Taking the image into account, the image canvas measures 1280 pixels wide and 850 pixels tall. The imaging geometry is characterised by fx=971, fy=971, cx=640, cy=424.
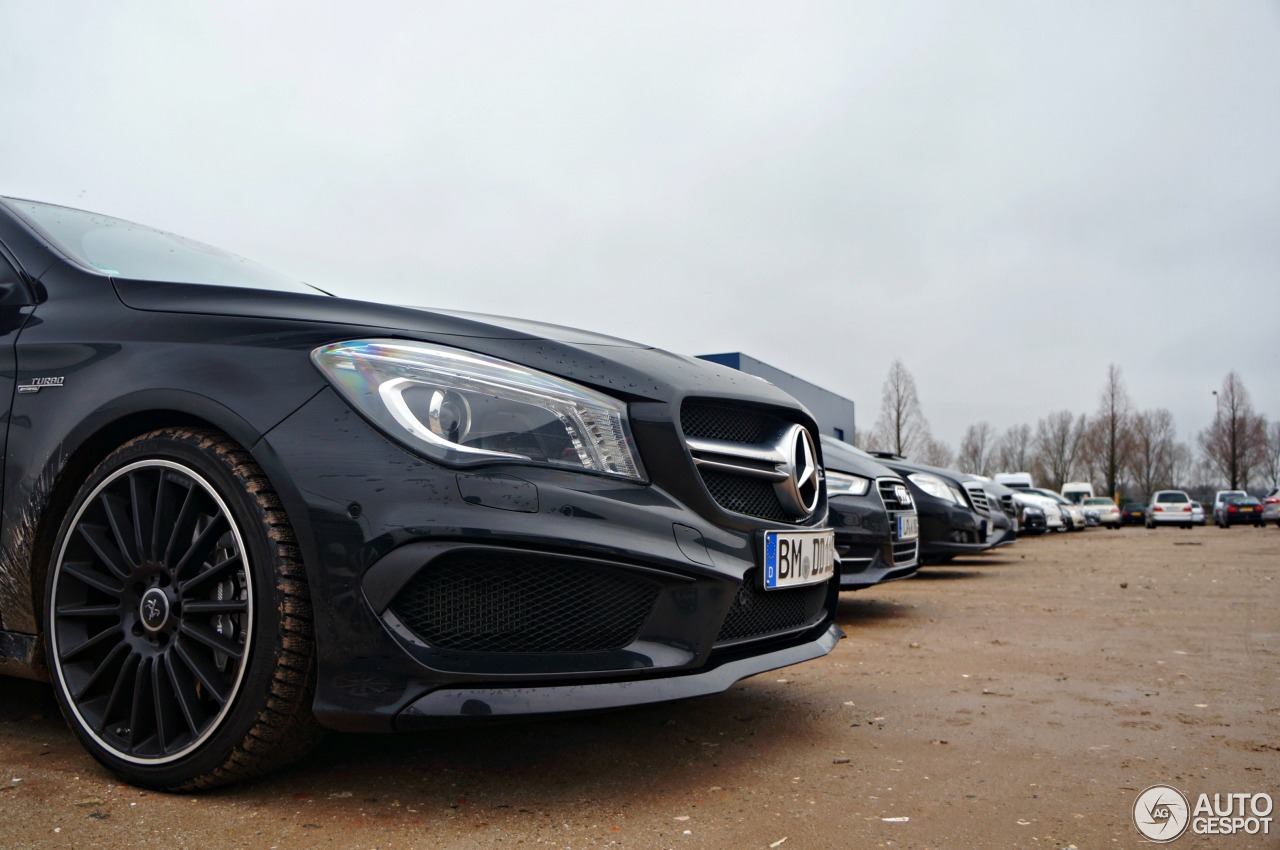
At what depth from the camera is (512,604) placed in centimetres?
209

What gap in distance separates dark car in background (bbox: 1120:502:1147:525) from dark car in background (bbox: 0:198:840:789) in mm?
42247

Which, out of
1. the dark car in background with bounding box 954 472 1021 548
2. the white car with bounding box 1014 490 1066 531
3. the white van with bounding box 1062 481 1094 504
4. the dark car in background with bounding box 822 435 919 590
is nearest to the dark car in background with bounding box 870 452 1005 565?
the dark car in background with bounding box 954 472 1021 548

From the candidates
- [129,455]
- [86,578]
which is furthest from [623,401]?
[86,578]

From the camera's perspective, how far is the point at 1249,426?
61594 mm

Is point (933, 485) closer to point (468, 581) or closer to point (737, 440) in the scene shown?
point (737, 440)

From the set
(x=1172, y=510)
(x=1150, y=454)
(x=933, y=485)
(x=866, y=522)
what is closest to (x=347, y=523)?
(x=866, y=522)

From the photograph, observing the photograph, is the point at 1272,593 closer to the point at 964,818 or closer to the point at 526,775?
the point at 964,818

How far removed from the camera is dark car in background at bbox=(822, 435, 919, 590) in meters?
→ 5.48

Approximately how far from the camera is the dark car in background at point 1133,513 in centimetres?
3978

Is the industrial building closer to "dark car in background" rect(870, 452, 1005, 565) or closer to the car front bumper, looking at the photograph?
"dark car in background" rect(870, 452, 1005, 565)

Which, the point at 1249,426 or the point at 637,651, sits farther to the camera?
the point at 1249,426

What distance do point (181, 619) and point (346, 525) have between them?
526 mm

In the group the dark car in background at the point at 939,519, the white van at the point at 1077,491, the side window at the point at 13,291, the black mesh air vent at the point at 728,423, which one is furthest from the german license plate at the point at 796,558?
the white van at the point at 1077,491

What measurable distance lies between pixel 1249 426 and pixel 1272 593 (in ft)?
209
